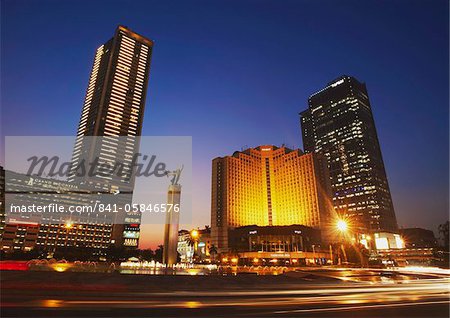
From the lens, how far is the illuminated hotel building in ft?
551

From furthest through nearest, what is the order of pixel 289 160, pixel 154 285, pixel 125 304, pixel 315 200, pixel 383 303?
pixel 289 160
pixel 315 200
pixel 154 285
pixel 383 303
pixel 125 304

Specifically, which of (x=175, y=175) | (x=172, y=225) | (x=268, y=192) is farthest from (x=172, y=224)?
(x=268, y=192)

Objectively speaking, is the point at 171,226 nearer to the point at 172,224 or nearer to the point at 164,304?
the point at 172,224

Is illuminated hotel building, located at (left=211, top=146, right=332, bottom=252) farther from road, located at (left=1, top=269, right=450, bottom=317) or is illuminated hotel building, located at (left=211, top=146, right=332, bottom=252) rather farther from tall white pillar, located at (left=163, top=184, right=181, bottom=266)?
road, located at (left=1, top=269, right=450, bottom=317)

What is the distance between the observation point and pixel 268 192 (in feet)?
640

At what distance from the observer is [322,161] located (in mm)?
178750

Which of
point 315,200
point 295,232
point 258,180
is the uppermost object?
point 258,180

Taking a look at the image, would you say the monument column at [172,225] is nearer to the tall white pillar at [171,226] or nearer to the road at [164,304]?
the tall white pillar at [171,226]

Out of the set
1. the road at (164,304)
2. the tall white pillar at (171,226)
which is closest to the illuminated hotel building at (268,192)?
the tall white pillar at (171,226)

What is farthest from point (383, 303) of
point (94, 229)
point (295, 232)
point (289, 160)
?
point (94, 229)

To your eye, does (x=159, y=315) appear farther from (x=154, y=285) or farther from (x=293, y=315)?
(x=154, y=285)

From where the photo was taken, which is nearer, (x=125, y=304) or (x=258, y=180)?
(x=125, y=304)

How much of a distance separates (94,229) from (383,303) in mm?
205906

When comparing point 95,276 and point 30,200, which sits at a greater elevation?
point 30,200
